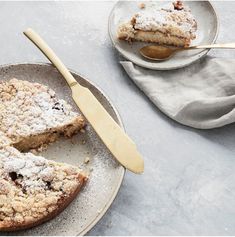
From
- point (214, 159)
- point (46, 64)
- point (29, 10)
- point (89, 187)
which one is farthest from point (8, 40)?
point (214, 159)

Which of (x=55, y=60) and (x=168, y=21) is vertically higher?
(x=55, y=60)

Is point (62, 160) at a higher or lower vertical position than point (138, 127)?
higher

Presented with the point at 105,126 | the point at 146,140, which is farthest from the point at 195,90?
the point at 105,126

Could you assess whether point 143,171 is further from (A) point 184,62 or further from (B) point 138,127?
(A) point 184,62

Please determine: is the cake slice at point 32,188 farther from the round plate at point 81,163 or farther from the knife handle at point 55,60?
the knife handle at point 55,60

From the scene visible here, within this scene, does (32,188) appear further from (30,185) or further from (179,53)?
(179,53)

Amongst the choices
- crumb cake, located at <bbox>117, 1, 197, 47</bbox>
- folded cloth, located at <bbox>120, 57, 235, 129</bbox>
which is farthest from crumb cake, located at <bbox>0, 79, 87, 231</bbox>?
crumb cake, located at <bbox>117, 1, 197, 47</bbox>
